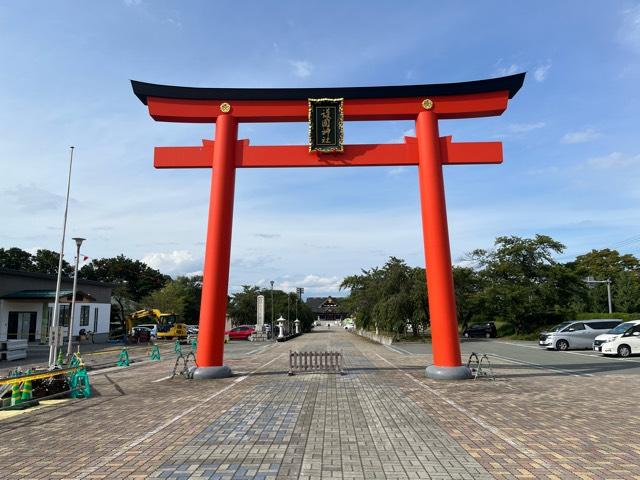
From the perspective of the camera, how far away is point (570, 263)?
37.0m

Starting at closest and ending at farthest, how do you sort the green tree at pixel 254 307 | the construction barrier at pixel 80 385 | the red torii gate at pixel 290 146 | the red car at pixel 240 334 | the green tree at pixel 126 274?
the construction barrier at pixel 80 385 → the red torii gate at pixel 290 146 → the red car at pixel 240 334 → the green tree at pixel 254 307 → the green tree at pixel 126 274

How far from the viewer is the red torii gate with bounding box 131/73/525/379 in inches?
532

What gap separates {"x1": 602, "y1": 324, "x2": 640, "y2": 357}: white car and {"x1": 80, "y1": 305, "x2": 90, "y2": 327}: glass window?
37.5 m

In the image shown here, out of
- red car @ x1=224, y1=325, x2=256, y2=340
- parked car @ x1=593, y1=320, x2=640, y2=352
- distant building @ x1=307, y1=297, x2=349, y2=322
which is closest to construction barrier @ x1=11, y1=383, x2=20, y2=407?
parked car @ x1=593, y1=320, x2=640, y2=352

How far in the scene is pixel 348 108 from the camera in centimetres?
1448

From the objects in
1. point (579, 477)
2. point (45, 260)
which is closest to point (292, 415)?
point (579, 477)

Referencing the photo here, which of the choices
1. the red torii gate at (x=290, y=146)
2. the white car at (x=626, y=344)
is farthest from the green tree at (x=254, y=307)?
the red torii gate at (x=290, y=146)

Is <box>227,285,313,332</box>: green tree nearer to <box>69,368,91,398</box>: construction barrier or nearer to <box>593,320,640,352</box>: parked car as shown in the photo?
<box>593,320,640,352</box>: parked car

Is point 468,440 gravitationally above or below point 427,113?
below

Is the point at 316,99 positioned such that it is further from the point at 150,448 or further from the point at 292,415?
the point at 150,448

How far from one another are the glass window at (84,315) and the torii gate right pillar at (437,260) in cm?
3328

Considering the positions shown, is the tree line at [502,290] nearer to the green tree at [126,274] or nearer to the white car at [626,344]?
the white car at [626,344]

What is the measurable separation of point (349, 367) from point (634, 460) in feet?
37.3

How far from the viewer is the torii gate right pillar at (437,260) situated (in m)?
13.0
